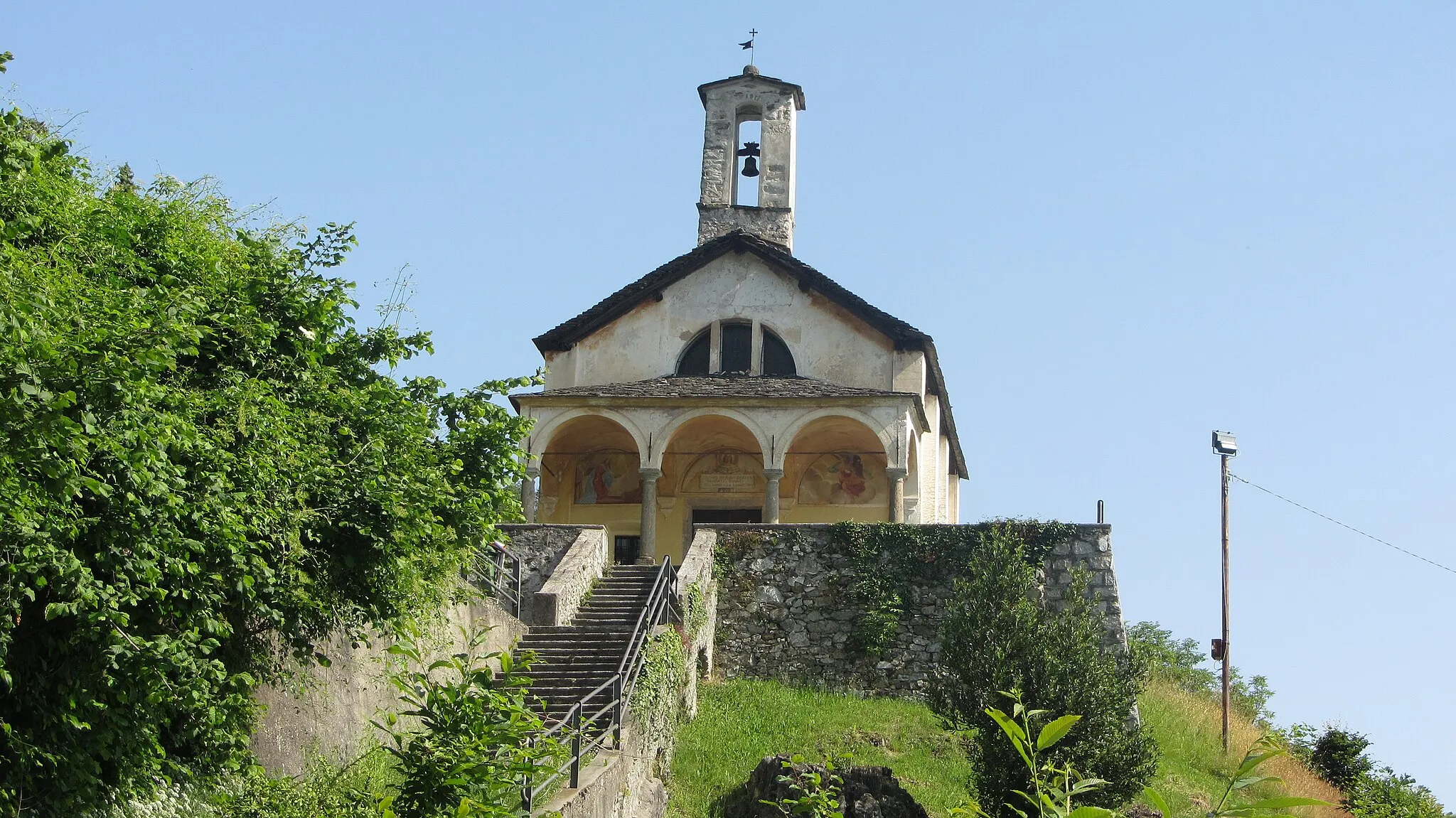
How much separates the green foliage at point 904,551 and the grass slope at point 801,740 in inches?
59.9

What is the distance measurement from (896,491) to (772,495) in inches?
78.7

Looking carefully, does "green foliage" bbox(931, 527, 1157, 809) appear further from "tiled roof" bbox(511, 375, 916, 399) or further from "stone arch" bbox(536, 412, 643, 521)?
"stone arch" bbox(536, 412, 643, 521)

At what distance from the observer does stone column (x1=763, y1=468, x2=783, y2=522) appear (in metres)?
25.2

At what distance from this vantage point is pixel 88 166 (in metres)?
12.8

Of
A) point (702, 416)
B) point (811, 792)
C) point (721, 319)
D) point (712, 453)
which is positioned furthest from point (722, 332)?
point (811, 792)

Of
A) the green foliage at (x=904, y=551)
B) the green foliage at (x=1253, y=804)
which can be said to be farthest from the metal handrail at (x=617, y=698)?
the green foliage at (x=1253, y=804)

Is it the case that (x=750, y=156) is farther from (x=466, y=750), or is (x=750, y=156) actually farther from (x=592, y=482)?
(x=466, y=750)

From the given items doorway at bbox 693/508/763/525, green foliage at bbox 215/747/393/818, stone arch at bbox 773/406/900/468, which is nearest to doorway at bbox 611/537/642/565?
doorway at bbox 693/508/763/525

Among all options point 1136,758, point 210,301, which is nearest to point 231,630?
point 210,301

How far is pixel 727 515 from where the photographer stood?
2802 cm

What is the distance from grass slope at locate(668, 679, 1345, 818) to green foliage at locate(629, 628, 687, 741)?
0.46 metres

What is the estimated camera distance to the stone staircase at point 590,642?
17.0m

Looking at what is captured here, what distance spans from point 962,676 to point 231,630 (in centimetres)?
897

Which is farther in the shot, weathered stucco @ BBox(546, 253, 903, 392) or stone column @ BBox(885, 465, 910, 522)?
weathered stucco @ BBox(546, 253, 903, 392)
